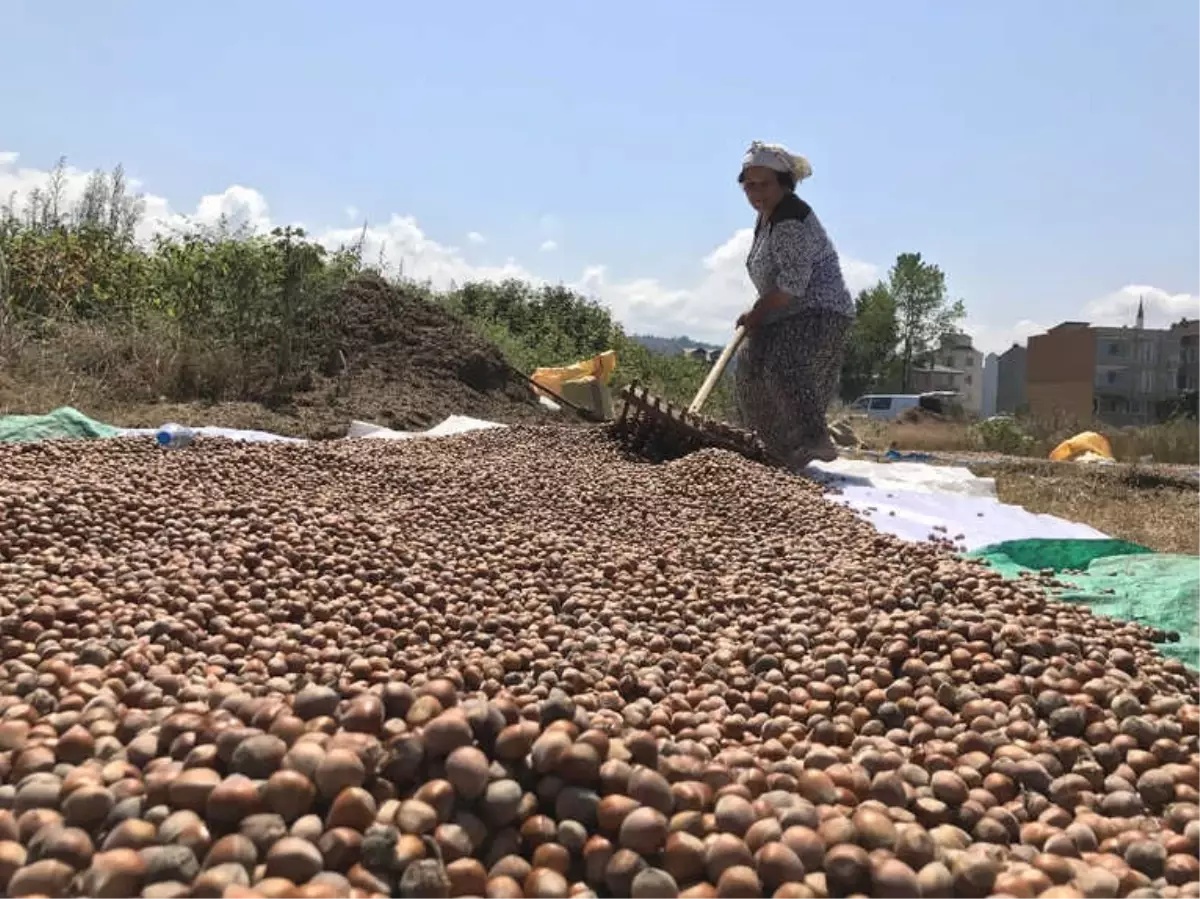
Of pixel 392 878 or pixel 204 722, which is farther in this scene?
pixel 204 722

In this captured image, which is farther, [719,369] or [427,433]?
Result: [427,433]

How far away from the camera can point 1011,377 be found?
45156mm

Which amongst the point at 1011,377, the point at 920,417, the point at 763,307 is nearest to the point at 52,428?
the point at 763,307

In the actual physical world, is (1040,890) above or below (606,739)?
below

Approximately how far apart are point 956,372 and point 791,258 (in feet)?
155

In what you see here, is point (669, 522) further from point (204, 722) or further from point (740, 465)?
point (204, 722)

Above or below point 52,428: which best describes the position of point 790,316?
above

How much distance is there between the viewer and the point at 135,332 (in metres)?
7.51

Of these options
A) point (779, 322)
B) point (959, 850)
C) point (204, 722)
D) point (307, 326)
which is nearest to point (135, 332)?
point (307, 326)

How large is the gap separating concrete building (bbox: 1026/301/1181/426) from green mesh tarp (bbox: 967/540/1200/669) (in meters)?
34.6

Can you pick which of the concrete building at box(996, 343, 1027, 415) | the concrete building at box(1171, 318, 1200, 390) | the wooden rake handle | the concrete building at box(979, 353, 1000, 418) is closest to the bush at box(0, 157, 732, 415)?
the wooden rake handle

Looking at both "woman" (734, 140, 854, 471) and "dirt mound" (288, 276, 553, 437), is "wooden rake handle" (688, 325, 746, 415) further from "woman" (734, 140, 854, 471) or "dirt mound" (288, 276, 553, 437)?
"dirt mound" (288, 276, 553, 437)

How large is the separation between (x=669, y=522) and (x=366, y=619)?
1.67 metres

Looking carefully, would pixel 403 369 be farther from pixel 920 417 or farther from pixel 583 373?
pixel 920 417
